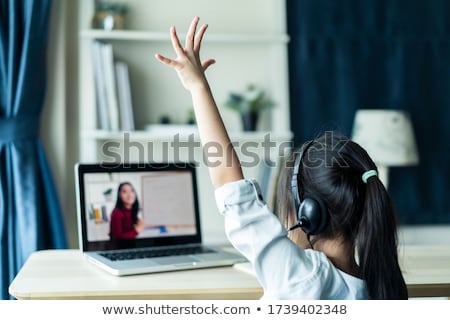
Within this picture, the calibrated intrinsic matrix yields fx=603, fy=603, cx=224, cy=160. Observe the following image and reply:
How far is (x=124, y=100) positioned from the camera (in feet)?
8.40

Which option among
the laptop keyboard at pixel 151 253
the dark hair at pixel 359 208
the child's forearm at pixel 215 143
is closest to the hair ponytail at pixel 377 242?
the dark hair at pixel 359 208

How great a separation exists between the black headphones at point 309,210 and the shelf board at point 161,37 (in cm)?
162

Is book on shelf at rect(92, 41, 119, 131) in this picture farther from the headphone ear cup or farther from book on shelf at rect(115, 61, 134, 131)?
the headphone ear cup

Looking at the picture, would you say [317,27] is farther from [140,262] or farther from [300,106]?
[140,262]

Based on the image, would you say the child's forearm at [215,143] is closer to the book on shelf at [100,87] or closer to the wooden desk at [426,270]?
the wooden desk at [426,270]

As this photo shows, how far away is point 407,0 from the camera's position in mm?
2830

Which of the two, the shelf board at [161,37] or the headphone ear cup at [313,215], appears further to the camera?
the shelf board at [161,37]

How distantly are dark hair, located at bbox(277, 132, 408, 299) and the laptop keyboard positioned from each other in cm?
63

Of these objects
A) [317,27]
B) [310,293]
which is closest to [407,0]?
[317,27]

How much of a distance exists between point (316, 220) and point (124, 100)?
1673mm

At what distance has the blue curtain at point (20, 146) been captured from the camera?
2.41 metres

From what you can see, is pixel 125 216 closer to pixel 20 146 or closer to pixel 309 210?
pixel 309 210

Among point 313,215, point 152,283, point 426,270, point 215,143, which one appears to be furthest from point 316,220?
point 426,270

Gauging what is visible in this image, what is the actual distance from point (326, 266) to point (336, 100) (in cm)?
187
